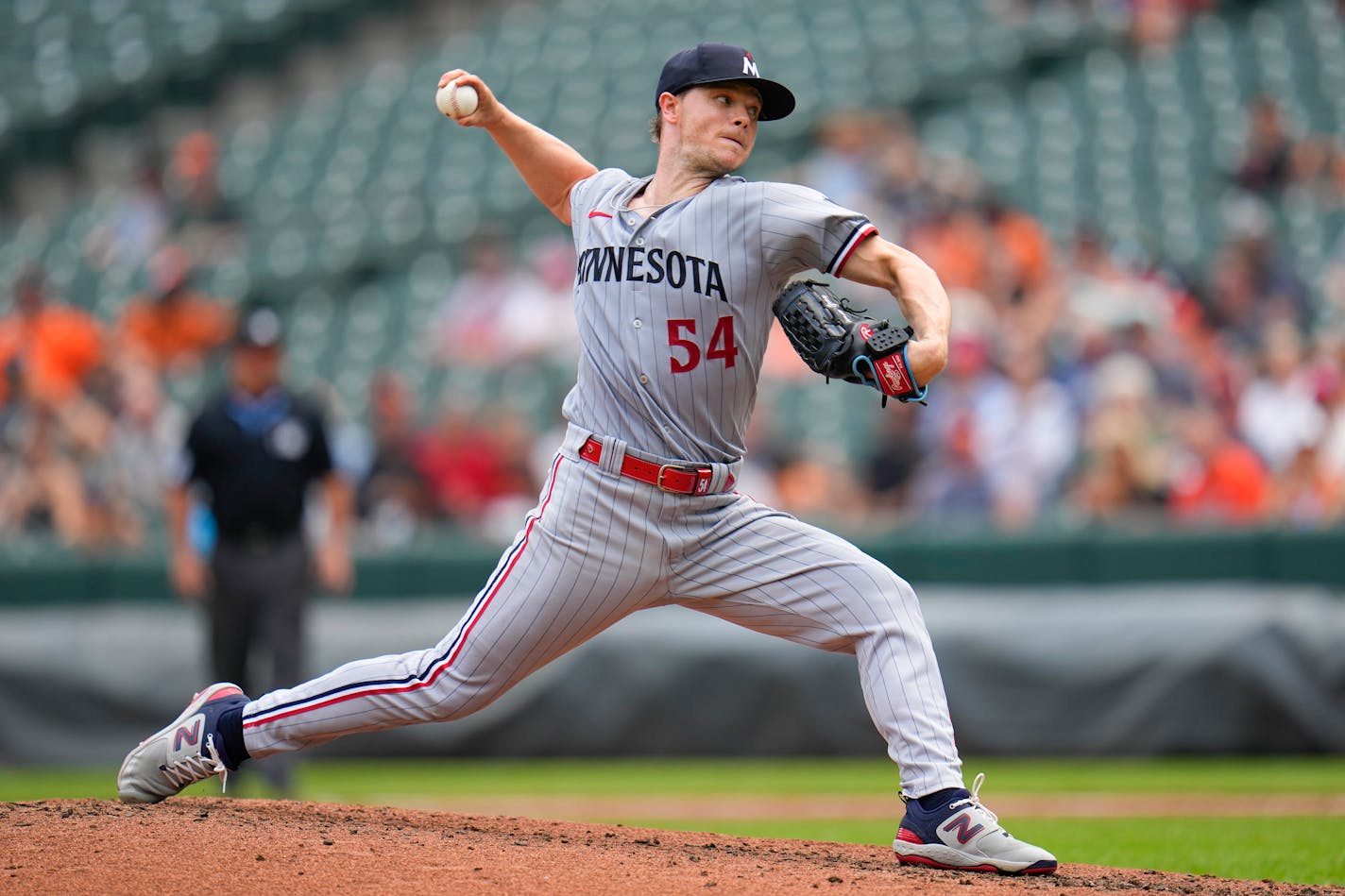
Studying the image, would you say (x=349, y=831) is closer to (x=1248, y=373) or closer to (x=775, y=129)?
(x=1248, y=373)

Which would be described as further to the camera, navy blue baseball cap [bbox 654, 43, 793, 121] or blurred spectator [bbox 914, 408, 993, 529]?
blurred spectator [bbox 914, 408, 993, 529]

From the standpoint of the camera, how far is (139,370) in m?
10.6

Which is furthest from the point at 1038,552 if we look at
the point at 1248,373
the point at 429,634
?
the point at 429,634

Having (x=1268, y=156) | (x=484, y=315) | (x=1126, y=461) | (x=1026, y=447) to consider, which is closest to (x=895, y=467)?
(x=1026, y=447)

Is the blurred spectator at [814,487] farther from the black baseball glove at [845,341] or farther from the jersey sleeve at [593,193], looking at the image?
the black baseball glove at [845,341]

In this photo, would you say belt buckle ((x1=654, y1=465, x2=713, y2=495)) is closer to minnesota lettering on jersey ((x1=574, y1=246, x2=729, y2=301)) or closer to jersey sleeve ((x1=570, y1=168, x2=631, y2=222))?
minnesota lettering on jersey ((x1=574, y1=246, x2=729, y2=301))

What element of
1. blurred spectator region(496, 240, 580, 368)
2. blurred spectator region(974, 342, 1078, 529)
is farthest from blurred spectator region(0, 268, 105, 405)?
blurred spectator region(974, 342, 1078, 529)

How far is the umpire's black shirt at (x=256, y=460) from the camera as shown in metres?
6.54

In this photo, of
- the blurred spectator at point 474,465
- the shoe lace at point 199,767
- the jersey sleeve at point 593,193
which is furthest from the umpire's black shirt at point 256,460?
the blurred spectator at point 474,465

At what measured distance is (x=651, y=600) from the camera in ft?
12.8

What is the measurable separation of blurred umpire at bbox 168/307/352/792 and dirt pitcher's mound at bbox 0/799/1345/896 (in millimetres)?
2331

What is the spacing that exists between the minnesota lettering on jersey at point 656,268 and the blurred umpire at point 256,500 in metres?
3.02

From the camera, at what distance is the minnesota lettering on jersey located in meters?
3.74

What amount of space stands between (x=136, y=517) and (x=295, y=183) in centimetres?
595
